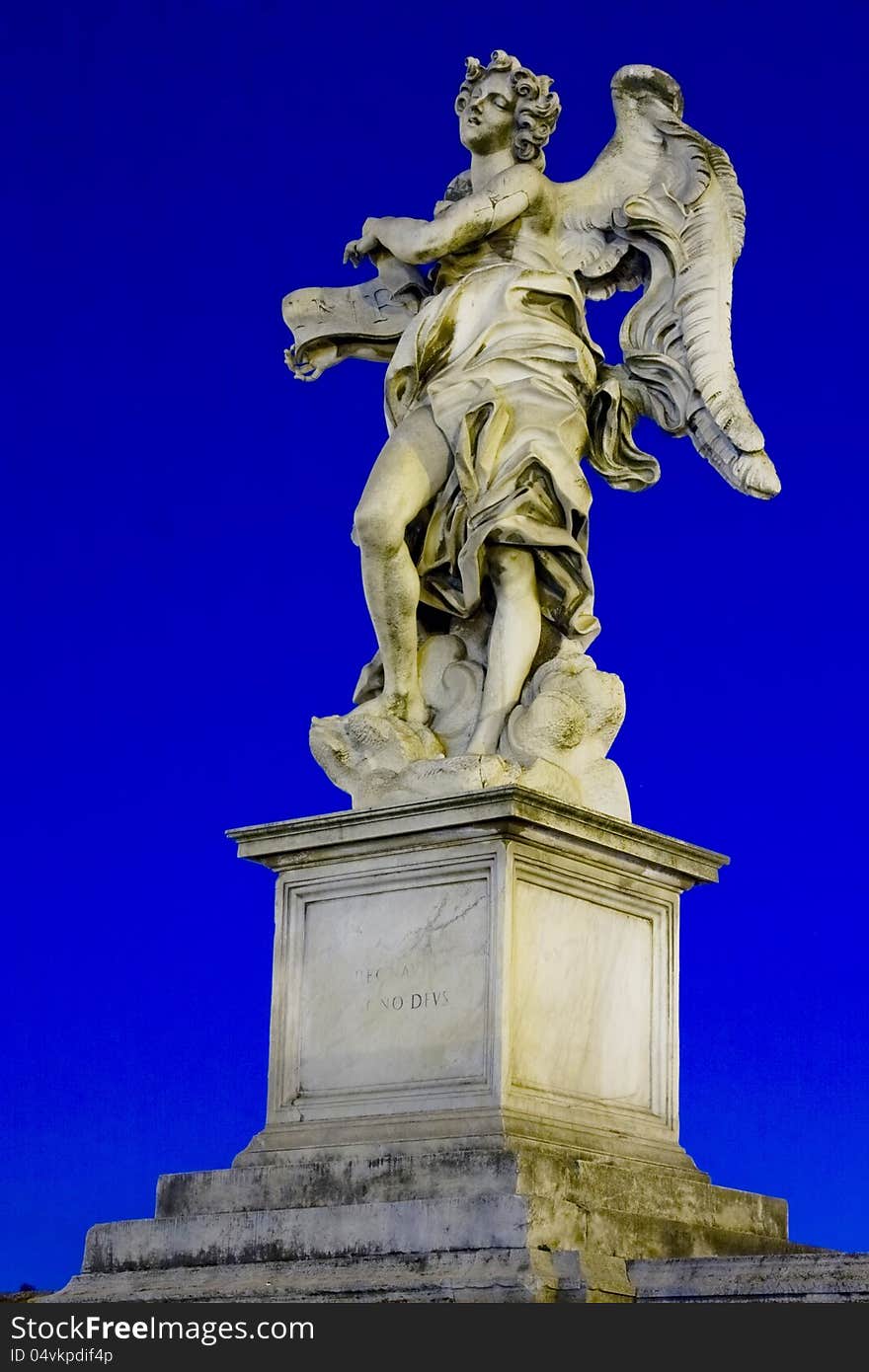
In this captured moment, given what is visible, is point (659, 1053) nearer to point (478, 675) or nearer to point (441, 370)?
point (478, 675)

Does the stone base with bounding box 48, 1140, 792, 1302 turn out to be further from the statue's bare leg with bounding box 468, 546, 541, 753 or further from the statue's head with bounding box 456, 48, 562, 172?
the statue's head with bounding box 456, 48, 562, 172

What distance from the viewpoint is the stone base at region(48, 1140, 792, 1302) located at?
8805 millimetres

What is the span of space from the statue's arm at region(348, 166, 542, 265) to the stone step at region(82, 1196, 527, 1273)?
4.84m

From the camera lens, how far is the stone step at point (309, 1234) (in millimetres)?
8930

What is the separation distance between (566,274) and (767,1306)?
560 centimetres

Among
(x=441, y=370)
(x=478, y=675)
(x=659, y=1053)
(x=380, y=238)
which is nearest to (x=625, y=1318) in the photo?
(x=659, y=1053)

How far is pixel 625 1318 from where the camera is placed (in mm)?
7711

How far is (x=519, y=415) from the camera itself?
11016mm

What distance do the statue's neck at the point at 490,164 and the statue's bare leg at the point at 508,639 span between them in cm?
211

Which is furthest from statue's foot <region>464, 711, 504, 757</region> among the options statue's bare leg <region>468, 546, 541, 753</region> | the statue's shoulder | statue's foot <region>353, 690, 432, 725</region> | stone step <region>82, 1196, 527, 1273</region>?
the statue's shoulder

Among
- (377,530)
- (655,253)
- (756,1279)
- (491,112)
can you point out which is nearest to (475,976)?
(756,1279)

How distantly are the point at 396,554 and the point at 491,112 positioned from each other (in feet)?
8.13

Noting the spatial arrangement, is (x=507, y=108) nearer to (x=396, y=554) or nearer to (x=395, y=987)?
(x=396, y=554)

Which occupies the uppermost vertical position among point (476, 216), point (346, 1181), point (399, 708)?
point (476, 216)
